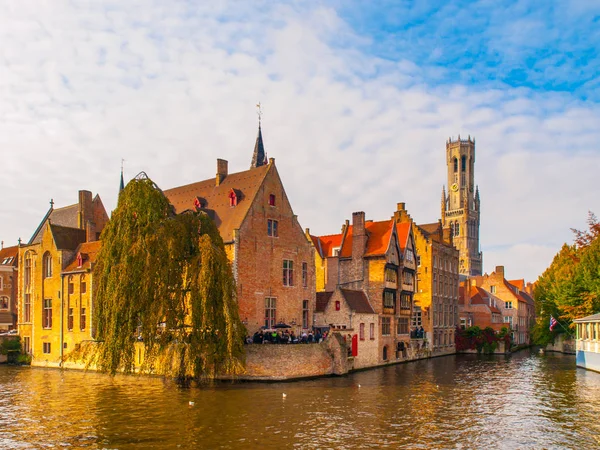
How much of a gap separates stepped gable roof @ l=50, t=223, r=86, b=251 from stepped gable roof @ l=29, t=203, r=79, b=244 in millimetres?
4182

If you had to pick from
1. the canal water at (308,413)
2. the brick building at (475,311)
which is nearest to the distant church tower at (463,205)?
the brick building at (475,311)

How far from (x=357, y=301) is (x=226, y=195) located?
42.6 ft

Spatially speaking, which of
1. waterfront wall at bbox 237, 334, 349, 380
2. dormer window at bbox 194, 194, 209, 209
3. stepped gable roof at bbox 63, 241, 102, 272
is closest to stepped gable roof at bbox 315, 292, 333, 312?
waterfront wall at bbox 237, 334, 349, 380

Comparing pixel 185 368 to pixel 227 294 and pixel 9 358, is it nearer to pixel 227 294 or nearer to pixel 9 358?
pixel 227 294

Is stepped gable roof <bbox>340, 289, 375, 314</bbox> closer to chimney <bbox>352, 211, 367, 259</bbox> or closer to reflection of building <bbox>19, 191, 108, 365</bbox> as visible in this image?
chimney <bbox>352, 211, 367, 259</bbox>

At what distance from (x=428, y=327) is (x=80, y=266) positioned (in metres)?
32.6

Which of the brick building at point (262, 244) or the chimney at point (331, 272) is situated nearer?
the brick building at point (262, 244)

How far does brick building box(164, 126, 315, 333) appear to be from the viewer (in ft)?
136

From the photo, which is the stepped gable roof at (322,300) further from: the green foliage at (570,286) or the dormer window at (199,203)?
the green foliage at (570,286)

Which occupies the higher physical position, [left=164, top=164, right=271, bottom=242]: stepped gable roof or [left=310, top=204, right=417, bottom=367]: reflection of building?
[left=164, top=164, right=271, bottom=242]: stepped gable roof

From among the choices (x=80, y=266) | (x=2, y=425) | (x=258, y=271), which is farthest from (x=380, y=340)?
(x=2, y=425)

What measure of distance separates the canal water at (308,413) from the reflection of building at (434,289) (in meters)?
19.6

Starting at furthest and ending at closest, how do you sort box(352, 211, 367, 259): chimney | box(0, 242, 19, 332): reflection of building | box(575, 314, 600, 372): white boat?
box(0, 242, 19, 332): reflection of building
box(352, 211, 367, 259): chimney
box(575, 314, 600, 372): white boat

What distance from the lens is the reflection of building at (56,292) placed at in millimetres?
45000
